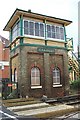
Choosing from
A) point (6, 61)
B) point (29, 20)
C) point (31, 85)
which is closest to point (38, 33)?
point (29, 20)

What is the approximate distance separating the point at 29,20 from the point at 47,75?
17.8 ft

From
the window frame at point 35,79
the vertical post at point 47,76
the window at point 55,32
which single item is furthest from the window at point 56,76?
the window at point 55,32

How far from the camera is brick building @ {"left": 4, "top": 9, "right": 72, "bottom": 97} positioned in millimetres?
17719

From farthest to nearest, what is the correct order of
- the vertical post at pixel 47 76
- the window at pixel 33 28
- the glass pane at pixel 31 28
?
the vertical post at pixel 47 76 → the glass pane at pixel 31 28 → the window at pixel 33 28

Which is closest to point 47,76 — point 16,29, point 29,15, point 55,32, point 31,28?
point 55,32

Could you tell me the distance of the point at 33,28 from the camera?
18.6 m

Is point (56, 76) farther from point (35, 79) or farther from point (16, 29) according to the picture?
point (16, 29)

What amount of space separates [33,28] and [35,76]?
450 centimetres

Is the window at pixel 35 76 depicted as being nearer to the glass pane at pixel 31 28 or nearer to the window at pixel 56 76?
the window at pixel 56 76

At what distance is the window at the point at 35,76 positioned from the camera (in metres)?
18.1

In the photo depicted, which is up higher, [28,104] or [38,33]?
[38,33]

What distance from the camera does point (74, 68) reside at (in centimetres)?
2320

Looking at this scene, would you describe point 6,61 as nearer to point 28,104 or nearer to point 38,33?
point 38,33

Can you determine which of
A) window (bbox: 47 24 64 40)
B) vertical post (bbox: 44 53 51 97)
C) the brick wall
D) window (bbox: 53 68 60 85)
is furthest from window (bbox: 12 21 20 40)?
window (bbox: 53 68 60 85)
